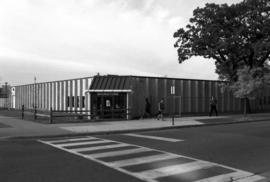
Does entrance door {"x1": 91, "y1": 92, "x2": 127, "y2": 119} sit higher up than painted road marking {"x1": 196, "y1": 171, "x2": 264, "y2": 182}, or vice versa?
entrance door {"x1": 91, "y1": 92, "x2": 127, "y2": 119}

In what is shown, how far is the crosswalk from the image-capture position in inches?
302

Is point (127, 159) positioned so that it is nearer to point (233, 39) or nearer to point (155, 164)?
point (155, 164)

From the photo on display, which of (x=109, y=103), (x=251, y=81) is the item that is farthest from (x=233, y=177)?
(x=251, y=81)

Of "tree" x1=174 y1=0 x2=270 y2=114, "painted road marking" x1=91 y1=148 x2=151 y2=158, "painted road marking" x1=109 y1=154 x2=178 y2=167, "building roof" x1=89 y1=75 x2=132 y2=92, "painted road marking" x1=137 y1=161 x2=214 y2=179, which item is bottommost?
"painted road marking" x1=137 y1=161 x2=214 y2=179

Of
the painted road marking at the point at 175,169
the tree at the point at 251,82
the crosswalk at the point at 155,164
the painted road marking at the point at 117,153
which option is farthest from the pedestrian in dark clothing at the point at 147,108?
the painted road marking at the point at 175,169

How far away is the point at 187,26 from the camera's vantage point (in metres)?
32.4

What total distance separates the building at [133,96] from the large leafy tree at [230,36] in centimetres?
305

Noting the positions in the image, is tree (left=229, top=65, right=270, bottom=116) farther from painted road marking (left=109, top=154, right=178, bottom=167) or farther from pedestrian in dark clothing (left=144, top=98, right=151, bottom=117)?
painted road marking (left=109, top=154, right=178, bottom=167)

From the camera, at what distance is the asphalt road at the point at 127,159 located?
7.74 meters

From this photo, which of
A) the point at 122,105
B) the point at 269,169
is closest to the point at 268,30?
the point at 122,105

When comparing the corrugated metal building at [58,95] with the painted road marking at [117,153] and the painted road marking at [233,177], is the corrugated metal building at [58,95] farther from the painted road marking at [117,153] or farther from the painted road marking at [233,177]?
the painted road marking at [233,177]

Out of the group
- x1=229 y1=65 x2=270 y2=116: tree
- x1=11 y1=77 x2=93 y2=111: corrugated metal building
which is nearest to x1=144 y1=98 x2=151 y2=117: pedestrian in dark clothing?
x1=11 y1=77 x2=93 y2=111: corrugated metal building

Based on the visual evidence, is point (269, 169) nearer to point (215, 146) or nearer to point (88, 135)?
point (215, 146)

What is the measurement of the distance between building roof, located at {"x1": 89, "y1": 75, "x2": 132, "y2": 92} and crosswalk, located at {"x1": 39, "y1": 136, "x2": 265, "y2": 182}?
14.5 m
